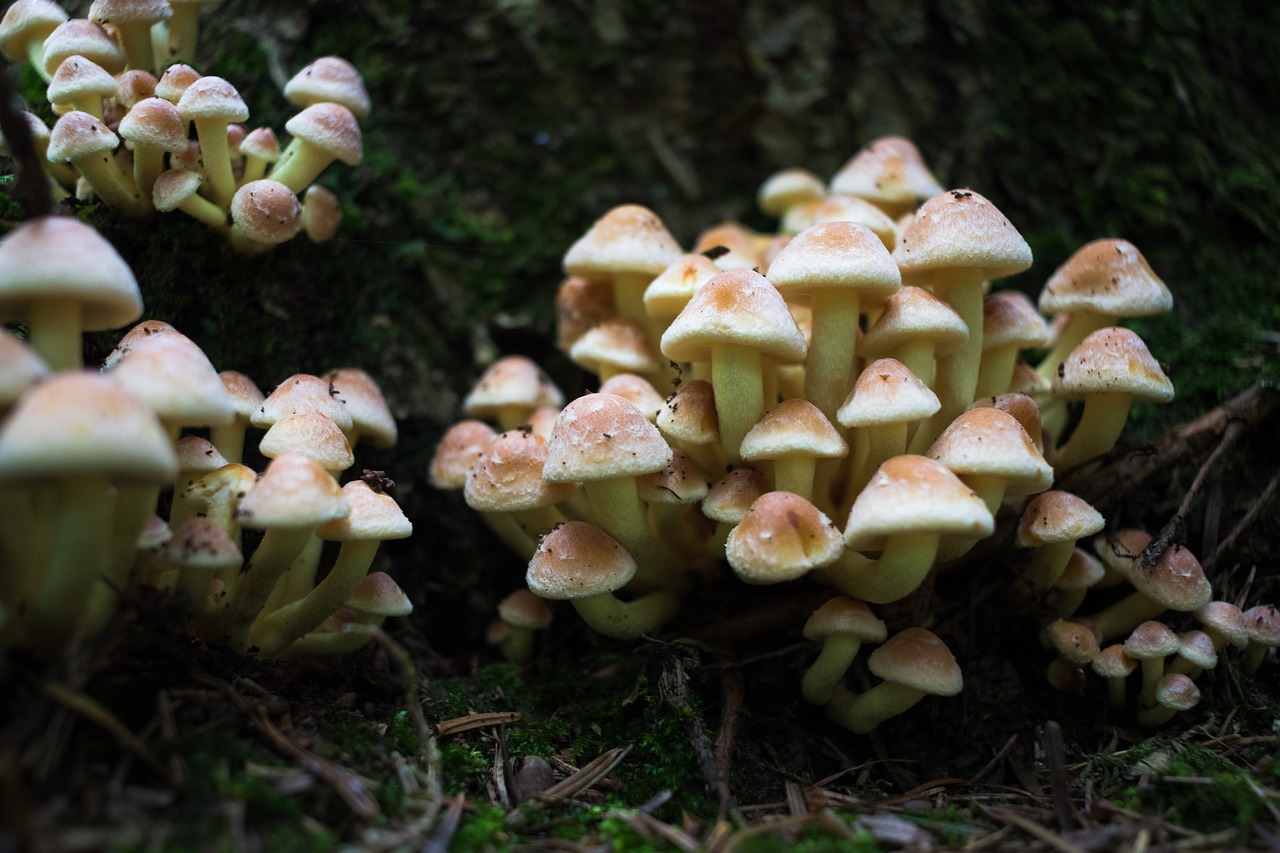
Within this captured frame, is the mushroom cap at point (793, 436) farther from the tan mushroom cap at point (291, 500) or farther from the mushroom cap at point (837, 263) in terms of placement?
the tan mushroom cap at point (291, 500)

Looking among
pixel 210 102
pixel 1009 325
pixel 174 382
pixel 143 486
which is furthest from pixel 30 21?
pixel 1009 325

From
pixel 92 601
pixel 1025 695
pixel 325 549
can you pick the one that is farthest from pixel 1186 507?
pixel 92 601

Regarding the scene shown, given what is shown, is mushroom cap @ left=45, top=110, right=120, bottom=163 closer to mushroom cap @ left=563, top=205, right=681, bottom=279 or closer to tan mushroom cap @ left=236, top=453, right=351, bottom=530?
tan mushroom cap @ left=236, top=453, right=351, bottom=530

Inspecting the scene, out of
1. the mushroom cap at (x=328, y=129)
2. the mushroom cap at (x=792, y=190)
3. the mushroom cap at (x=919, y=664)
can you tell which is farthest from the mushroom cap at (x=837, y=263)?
the mushroom cap at (x=328, y=129)

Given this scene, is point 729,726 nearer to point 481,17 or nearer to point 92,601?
point 92,601

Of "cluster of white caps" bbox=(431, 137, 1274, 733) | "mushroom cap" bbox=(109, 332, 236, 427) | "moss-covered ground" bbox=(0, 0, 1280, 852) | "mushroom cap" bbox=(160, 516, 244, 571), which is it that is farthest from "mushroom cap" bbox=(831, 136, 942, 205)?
"mushroom cap" bbox=(160, 516, 244, 571)
